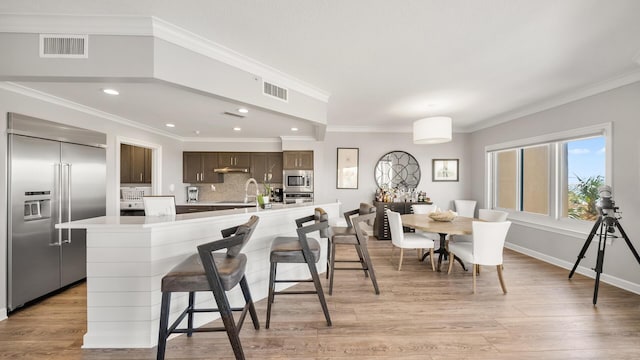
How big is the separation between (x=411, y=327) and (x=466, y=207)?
13.1 ft

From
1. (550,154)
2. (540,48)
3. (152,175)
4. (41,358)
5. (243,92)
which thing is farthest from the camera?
(152,175)

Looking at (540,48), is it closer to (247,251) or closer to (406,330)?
(406,330)

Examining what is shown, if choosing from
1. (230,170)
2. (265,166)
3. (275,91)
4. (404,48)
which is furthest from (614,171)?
(230,170)

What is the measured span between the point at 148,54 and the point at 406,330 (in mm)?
3090

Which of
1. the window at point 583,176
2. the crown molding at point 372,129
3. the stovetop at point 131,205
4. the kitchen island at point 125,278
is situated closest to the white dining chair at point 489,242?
the window at point 583,176

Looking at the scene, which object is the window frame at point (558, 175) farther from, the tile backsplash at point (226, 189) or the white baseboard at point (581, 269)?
the tile backsplash at point (226, 189)

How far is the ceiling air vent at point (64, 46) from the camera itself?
1966 mm

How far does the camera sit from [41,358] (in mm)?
1886

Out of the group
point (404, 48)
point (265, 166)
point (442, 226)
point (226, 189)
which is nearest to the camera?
point (404, 48)

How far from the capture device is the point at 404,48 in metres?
2.38

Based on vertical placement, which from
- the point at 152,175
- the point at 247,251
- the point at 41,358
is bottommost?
the point at 41,358

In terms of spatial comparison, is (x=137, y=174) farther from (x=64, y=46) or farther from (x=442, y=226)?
(x=442, y=226)

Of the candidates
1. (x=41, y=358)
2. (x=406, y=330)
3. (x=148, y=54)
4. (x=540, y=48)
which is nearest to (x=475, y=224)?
(x=406, y=330)

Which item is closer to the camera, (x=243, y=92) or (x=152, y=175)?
(x=243, y=92)
